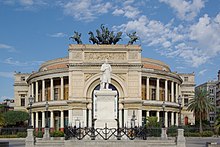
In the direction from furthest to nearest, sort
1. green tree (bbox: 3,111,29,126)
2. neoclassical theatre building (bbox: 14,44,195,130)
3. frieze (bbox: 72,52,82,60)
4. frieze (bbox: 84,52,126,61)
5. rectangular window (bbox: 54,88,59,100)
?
green tree (bbox: 3,111,29,126) → rectangular window (bbox: 54,88,59,100) → frieze (bbox: 84,52,126,61) → frieze (bbox: 72,52,82,60) → neoclassical theatre building (bbox: 14,44,195,130)

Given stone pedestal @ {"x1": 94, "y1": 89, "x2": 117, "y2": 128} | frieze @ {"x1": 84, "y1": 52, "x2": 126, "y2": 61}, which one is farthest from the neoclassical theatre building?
stone pedestal @ {"x1": 94, "y1": 89, "x2": 117, "y2": 128}

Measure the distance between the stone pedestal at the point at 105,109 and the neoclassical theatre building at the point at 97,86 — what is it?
1675 inches

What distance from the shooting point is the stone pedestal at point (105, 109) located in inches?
1336

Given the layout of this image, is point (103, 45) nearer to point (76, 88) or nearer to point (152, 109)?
point (76, 88)

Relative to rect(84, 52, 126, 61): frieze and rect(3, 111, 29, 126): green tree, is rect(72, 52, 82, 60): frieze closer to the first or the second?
rect(84, 52, 126, 61): frieze

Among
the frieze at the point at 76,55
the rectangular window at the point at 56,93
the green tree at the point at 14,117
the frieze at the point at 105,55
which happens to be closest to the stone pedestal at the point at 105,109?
the frieze at the point at 105,55

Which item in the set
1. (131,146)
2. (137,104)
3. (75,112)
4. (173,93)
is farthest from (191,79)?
(131,146)

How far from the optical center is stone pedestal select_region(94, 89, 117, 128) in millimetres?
33938

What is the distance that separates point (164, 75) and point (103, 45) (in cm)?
1747

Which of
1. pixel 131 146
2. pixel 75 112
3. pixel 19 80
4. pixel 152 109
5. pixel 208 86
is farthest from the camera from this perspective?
pixel 208 86

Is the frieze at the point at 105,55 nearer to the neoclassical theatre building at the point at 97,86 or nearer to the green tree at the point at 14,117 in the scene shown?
the neoclassical theatre building at the point at 97,86

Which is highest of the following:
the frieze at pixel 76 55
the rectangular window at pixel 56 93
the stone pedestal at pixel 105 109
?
the frieze at pixel 76 55

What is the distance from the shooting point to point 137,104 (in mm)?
79938

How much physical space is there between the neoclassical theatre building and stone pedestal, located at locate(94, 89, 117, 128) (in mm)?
42553
